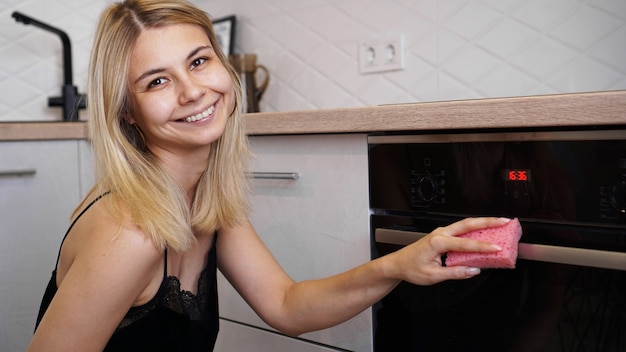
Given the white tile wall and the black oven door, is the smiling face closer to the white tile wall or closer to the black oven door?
the black oven door

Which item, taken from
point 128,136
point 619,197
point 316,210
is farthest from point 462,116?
point 128,136

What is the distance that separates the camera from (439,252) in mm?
917

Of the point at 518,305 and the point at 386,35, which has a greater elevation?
the point at 386,35

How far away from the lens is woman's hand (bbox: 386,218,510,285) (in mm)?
879

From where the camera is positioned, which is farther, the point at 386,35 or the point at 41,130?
the point at 386,35

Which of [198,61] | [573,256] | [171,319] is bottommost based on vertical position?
[171,319]

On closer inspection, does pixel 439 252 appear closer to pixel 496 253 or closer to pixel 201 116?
pixel 496 253

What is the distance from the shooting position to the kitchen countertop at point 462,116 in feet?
3.10

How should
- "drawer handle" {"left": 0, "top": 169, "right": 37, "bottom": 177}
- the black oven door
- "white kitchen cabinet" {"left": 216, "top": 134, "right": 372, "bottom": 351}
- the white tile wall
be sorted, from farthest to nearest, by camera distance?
"drawer handle" {"left": 0, "top": 169, "right": 37, "bottom": 177}
the white tile wall
"white kitchen cabinet" {"left": 216, "top": 134, "right": 372, "bottom": 351}
the black oven door

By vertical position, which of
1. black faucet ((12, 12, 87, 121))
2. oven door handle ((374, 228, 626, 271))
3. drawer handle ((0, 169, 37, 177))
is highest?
black faucet ((12, 12, 87, 121))

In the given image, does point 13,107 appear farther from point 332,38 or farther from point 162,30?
point 162,30

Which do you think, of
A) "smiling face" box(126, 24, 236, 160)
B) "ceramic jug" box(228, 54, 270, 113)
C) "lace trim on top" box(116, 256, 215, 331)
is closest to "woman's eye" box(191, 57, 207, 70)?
"smiling face" box(126, 24, 236, 160)

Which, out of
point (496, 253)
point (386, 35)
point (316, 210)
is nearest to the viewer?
point (496, 253)

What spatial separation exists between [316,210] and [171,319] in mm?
388
